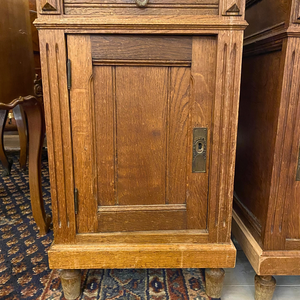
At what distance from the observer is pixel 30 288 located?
107cm

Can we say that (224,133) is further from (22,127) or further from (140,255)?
(22,127)

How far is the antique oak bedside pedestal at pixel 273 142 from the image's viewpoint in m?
0.86

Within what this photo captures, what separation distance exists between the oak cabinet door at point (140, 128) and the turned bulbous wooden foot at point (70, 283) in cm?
16

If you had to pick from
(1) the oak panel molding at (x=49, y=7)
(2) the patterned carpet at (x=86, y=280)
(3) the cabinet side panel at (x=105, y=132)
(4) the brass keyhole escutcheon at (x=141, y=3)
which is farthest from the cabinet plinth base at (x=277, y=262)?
(1) the oak panel molding at (x=49, y=7)

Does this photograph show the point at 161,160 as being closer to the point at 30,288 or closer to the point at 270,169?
the point at 270,169

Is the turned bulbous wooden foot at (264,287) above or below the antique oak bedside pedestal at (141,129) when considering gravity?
below

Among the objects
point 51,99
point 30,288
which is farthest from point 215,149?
point 30,288

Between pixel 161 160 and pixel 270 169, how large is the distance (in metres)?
0.35

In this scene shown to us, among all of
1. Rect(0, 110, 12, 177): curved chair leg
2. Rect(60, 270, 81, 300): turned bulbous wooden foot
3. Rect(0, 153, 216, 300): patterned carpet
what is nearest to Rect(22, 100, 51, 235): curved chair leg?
Rect(0, 153, 216, 300): patterned carpet

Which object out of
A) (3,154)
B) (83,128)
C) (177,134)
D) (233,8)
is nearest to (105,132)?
(83,128)

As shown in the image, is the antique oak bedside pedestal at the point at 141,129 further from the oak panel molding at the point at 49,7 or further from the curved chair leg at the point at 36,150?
the curved chair leg at the point at 36,150

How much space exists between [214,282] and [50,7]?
1.01 metres

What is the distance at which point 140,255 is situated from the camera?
967 mm

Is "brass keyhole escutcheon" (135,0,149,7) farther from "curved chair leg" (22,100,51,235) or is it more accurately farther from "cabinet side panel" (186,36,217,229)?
"curved chair leg" (22,100,51,235)
